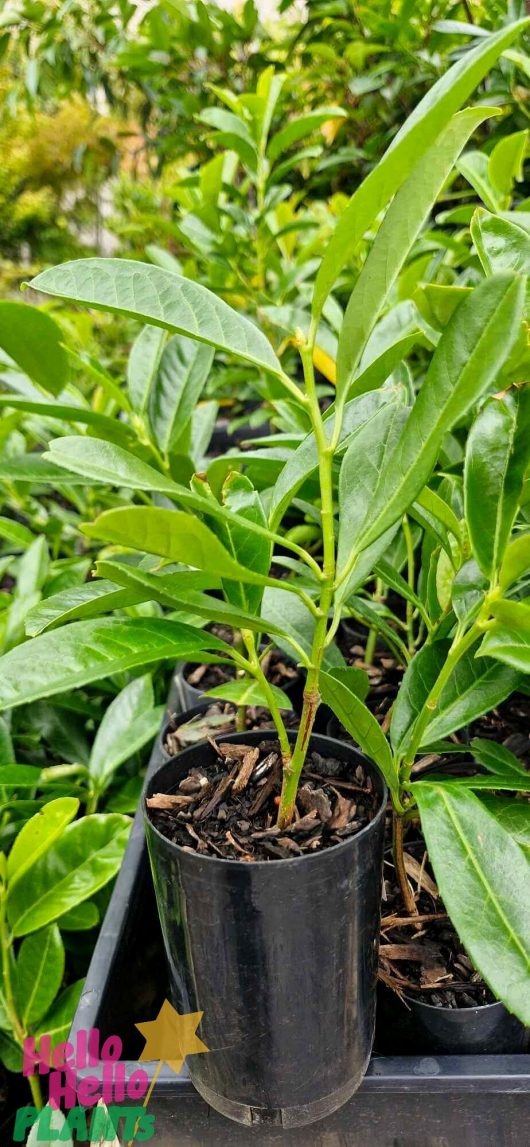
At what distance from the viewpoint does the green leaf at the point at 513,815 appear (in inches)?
20.8

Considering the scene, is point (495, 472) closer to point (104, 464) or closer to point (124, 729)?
point (104, 464)

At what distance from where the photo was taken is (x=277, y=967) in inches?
18.1

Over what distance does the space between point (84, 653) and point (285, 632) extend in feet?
0.40

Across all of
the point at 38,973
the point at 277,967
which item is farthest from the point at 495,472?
the point at 38,973

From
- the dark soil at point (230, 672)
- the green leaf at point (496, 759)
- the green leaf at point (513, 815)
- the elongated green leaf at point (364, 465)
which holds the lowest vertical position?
the dark soil at point (230, 672)

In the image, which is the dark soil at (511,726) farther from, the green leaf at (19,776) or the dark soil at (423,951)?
the green leaf at (19,776)

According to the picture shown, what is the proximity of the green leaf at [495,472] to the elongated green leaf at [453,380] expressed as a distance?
2.4 inches

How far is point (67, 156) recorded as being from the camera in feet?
23.6

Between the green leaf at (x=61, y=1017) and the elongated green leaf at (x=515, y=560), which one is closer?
the elongated green leaf at (x=515, y=560)

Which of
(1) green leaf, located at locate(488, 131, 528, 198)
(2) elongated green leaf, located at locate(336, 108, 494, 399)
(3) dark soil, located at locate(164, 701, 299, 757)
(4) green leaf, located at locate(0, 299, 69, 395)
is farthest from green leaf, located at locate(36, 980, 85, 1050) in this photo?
(1) green leaf, located at locate(488, 131, 528, 198)

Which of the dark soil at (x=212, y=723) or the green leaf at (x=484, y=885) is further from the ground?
the green leaf at (x=484, y=885)

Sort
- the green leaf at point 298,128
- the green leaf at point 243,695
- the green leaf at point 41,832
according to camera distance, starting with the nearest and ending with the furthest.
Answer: the green leaf at point 243,695
the green leaf at point 41,832
the green leaf at point 298,128

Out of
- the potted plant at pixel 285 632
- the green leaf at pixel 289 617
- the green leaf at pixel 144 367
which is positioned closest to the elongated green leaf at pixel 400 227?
the potted plant at pixel 285 632

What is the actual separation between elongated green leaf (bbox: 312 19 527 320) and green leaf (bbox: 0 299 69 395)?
27 cm
